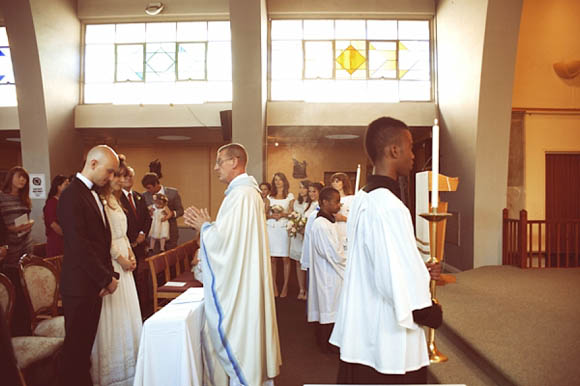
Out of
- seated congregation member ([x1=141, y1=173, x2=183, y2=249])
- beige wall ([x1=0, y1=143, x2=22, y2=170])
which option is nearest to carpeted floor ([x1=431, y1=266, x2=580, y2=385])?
seated congregation member ([x1=141, y1=173, x2=183, y2=249])

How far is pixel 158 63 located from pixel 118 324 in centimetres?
788

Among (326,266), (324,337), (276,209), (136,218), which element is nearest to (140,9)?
(276,209)

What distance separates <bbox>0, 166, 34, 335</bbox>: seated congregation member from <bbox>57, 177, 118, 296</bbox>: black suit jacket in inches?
79.4

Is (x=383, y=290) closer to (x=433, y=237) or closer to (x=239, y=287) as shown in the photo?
(x=433, y=237)

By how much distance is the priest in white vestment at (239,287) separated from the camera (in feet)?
9.53

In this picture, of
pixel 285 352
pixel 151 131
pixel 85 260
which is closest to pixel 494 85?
pixel 285 352

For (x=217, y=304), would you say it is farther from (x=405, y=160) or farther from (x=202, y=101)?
(x=202, y=101)

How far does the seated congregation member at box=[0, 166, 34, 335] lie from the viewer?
444 cm

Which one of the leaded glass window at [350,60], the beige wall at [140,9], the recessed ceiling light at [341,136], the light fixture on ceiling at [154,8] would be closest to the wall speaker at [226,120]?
the leaded glass window at [350,60]

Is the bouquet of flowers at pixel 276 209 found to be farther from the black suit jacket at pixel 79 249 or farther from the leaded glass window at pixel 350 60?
the black suit jacket at pixel 79 249

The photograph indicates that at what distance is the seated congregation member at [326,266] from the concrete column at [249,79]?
13.8ft

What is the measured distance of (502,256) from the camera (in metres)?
7.25

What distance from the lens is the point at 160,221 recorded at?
22.1ft

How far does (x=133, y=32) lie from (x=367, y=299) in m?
9.90
